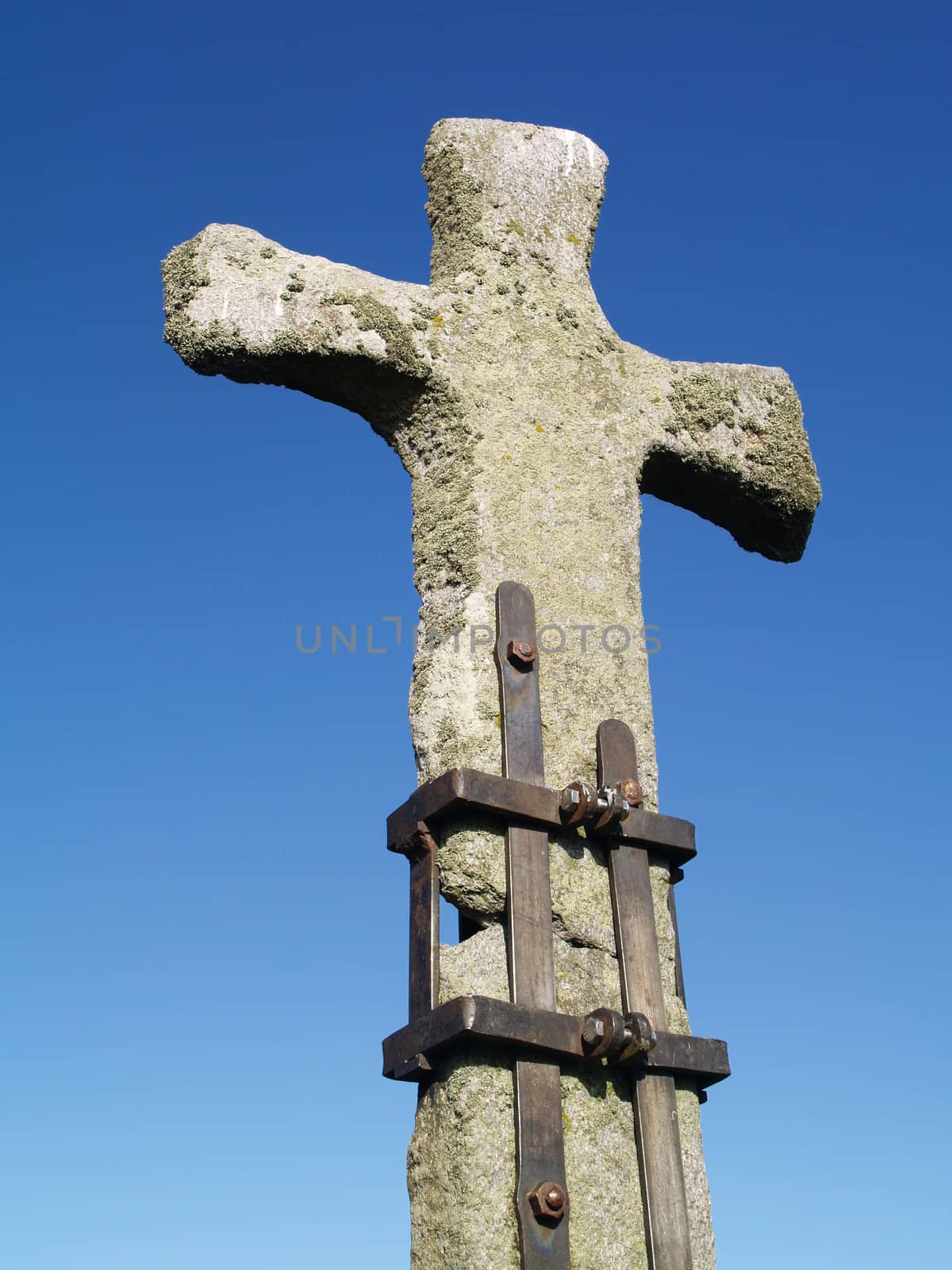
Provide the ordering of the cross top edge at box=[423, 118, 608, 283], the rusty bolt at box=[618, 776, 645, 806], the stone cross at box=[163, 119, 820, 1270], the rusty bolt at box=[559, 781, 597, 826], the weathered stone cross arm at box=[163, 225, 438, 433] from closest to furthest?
the stone cross at box=[163, 119, 820, 1270] < the rusty bolt at box=[559, 781, 597, 826] < the rusty bolt at box=[618, 776, 645, 806] < the weathered stone cross arm at box=[163, 225, 438, 433] < the cross top edge at box=[423, 118, 608, 283]

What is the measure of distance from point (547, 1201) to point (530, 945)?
573 millimetres

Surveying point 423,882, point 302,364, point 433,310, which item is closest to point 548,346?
point 433,310

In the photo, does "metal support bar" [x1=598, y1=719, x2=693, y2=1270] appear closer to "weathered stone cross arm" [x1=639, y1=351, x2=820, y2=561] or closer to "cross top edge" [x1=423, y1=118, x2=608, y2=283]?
"weathered stone cross arm" [x1=639, y1=351, x2=820, y2=561]

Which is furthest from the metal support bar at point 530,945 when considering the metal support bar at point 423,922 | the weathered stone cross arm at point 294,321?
the weathered stone cross arm at point 294,321

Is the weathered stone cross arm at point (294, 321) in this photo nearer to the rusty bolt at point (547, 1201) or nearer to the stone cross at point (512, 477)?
the stone cross at point (512, 477)

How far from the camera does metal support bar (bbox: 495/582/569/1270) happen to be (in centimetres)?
292

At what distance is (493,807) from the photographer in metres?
3.31

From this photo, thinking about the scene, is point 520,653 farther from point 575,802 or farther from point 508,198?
point 508,198

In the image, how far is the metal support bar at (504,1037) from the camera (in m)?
3.00

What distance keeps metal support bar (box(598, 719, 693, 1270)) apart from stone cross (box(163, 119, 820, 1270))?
4 centimetres

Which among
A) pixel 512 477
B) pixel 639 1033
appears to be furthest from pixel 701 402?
pixel 639 1033

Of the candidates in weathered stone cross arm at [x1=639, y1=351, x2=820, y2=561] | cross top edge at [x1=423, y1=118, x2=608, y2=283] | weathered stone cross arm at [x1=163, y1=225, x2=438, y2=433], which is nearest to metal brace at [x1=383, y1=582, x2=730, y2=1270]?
weathered stone cross arm at [x1=163, y1=225, x2=438, y2=433]

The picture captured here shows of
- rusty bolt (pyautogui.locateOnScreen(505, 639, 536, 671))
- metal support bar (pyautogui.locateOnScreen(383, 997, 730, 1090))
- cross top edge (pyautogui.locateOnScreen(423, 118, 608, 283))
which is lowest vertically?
metal support bar (pyautogui.locateOnScreen(383, 997, 730, 1090))

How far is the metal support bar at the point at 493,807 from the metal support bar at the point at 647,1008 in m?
0.06
